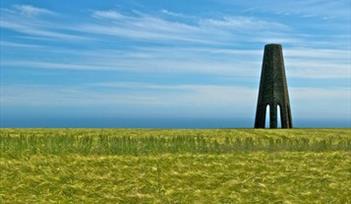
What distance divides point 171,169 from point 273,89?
15.4 m

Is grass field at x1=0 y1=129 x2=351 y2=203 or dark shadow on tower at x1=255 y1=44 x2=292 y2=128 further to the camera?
dark shadow on tower at x1=255 y1=44 x2=292 y2=128

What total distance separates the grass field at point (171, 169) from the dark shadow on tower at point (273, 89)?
897 centimetres

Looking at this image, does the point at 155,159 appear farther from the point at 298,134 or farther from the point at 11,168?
the point at 298,134

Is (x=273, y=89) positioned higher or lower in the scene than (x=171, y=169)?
higher

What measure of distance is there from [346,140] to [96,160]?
9.98 meters

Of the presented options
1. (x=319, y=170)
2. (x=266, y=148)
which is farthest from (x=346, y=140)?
(x=319, y=170)

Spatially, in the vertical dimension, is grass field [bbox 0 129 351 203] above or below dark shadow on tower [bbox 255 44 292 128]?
below

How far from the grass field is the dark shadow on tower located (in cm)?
897

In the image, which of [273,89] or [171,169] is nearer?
[171,169]

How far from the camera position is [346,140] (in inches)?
765

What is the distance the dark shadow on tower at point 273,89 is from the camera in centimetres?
2811

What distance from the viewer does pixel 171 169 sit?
1380 cm

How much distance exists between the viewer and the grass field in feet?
39.2

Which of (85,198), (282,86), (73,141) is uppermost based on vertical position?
(282,86)
